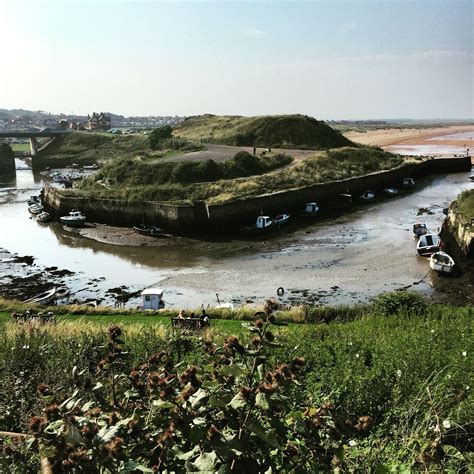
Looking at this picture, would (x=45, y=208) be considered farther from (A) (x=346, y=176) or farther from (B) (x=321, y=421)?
(B) (x=321, y=421)

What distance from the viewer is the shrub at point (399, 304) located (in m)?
14.5

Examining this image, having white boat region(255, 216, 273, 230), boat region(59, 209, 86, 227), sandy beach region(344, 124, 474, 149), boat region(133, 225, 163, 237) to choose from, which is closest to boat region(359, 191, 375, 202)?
white boat region(255, 216, 273, 230)

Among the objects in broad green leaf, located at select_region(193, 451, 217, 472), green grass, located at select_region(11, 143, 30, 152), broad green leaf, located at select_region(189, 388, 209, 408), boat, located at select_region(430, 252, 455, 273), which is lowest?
boat, located at select_region(430, 252, 455, 273)

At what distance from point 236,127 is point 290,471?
76185 millimetres

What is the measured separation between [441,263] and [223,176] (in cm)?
2522

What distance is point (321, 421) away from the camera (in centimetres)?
354

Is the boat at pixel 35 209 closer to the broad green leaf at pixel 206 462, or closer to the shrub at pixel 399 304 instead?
the shrub at pixel 399 304

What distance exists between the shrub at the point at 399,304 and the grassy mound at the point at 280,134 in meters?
52.8

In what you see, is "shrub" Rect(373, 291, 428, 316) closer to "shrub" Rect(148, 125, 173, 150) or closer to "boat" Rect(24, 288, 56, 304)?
"boat" Rect(24, 288, 56, 304)

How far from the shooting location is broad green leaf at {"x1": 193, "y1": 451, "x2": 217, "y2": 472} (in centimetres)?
291

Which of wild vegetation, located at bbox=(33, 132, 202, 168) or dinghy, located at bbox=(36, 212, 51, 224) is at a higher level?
wild vegetation, located at bbox=(33, 132, 202, 168)

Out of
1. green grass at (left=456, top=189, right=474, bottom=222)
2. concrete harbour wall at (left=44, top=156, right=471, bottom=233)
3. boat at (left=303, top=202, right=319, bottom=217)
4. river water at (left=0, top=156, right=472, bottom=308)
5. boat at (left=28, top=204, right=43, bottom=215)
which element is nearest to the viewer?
river water at (left=0, top=156, right=472, bottom=308)

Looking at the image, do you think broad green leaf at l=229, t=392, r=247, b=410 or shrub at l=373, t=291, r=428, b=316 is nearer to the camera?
broad green leaf at l=229, t=392, r=247, b=410

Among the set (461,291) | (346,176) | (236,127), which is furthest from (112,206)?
(236,127)
